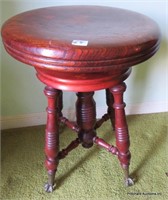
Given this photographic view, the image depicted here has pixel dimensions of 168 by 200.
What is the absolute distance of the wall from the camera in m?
1.03

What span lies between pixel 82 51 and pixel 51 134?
32 centimetres

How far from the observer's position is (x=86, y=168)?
985mm

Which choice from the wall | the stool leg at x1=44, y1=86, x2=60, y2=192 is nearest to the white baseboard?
the wall

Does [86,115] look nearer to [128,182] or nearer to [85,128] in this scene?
[85,128]

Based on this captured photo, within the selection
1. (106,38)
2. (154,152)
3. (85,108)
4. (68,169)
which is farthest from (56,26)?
(154,152)

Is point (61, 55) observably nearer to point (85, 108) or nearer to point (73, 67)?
point (73, 67)

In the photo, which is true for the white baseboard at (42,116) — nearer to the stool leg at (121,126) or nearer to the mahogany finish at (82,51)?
the mahogany finish at (82,51)

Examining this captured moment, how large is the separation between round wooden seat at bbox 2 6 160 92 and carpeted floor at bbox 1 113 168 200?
379 millimetres

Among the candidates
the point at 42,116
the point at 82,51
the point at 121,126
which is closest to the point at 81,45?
the point at 82,51

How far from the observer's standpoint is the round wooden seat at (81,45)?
0.59m

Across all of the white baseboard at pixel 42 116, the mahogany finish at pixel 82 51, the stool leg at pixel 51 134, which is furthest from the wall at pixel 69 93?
the stool leg at pixel 51 134

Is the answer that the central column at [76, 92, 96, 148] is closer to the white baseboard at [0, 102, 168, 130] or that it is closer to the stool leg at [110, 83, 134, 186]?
the stool leg at [110, 83, 134, 186]

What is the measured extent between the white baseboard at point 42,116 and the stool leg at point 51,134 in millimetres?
363

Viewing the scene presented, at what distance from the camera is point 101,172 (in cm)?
97
